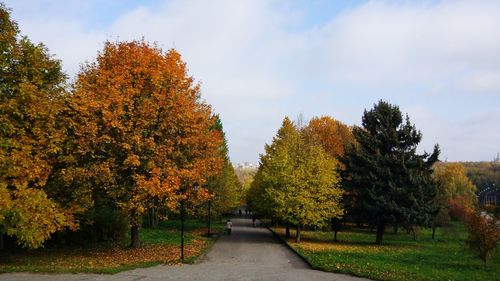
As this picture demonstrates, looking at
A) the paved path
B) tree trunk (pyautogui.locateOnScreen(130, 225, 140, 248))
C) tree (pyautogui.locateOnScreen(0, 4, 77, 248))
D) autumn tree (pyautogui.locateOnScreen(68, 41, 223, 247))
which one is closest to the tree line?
the paved path

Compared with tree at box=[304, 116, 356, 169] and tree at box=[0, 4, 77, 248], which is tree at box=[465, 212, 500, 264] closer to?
tree at box=[0, 4, 77, 248]

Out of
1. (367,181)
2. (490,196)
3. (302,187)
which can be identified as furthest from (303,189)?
(490,196)

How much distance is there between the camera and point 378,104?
34438 millimetres

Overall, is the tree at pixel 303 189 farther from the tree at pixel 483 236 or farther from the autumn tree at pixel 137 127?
the tree at pixel 483 236

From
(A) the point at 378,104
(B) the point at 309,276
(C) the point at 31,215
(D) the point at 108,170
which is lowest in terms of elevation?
(B) the point at 309,276

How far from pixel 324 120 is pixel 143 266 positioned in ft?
148

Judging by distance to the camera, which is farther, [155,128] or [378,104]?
[378,104]

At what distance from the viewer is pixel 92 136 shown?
19781mm

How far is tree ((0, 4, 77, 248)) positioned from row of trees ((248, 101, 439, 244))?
1691cm

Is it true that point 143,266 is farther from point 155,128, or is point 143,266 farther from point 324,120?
point 324,120

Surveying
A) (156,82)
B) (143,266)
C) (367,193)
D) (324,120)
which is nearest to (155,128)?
(156,82)

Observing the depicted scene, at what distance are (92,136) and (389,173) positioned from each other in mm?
22285

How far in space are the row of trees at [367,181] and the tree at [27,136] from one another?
55.5 feet

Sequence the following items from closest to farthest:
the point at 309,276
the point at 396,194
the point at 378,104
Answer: the point at 309,276 → the point at 396,194 → the point at 378,104
